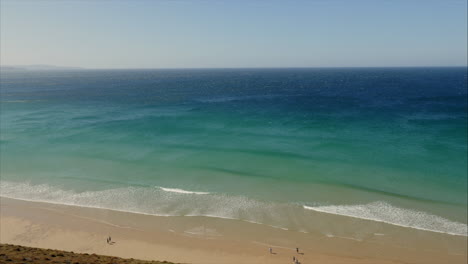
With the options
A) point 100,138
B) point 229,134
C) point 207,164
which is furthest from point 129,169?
point 229,134

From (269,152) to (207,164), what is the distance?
786cm

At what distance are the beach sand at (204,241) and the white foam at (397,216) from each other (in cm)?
69

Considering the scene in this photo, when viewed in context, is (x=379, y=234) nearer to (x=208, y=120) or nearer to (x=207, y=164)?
(x=207, y=164)

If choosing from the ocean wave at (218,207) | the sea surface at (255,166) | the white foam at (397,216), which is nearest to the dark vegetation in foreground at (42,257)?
the ocean wave at (218,207)

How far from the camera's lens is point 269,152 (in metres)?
32.7

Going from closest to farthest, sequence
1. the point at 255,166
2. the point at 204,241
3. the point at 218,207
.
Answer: the point at 204,241, the point at 218,207, the point at 255,166

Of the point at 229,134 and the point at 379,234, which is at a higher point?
the point at 229,134

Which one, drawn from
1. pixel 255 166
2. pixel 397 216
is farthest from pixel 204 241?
pixel 397 216

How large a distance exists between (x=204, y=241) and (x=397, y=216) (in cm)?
1348

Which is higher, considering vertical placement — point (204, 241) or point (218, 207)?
point (218, 207)

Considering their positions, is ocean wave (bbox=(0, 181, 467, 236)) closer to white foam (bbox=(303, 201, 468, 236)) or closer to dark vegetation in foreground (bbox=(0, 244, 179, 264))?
white foam (bbox=(303, 201, 468, 236))

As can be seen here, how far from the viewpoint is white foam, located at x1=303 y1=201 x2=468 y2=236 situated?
706 inches

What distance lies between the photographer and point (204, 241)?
55.8ft

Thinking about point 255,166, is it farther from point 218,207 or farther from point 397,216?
point 397,216
